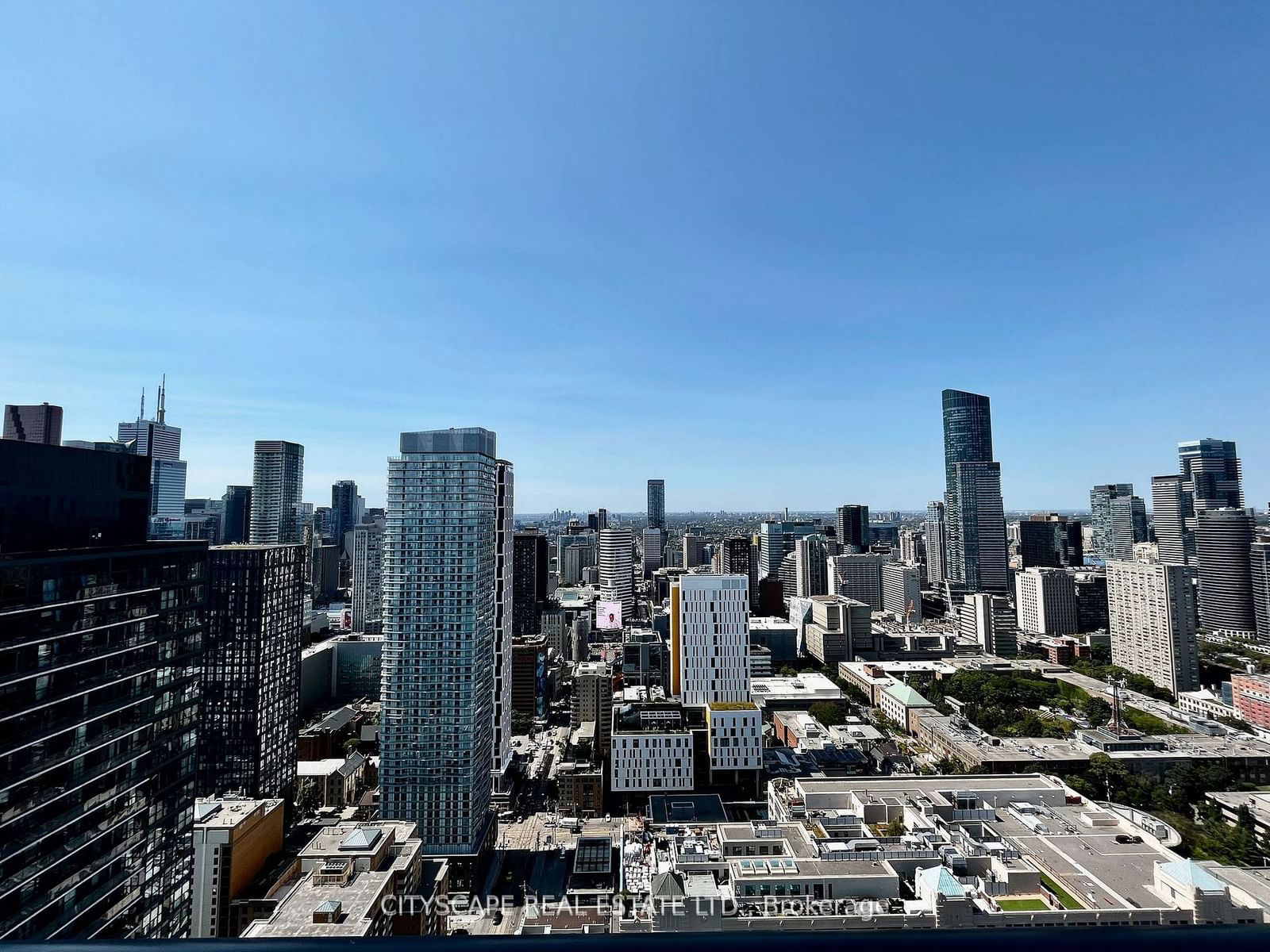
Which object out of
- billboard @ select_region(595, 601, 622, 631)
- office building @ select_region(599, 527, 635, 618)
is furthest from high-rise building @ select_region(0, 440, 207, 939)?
office building @ select_region(599, 527, 635, 618)

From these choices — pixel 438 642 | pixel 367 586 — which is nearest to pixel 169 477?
pixel 367 586

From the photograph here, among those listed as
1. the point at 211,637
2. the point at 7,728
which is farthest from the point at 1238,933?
the point at 211,637

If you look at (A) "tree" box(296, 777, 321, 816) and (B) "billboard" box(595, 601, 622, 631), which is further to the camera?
(B) "billboard" box(595, 601, 622, 631)

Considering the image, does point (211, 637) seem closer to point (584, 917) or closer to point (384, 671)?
point (384, 671)

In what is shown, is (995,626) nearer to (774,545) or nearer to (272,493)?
(774,545)

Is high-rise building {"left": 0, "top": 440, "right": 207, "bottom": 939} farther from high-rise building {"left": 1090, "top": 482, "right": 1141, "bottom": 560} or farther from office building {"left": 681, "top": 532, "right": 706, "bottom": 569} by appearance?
high-rise building {"left": 1090, "top": 482, "right": 1141, "bottom": 560}

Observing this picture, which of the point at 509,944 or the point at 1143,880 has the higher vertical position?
the point at 509,944
